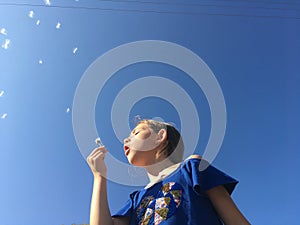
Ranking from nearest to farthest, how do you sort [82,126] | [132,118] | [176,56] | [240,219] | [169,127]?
[240,219]
[82,126]
[169,127]
[132,118]
[176,56]

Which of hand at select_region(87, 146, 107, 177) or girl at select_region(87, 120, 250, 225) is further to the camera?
hand at select_region(87, 146, 107, 177)

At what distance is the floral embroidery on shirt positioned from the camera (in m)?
0.89

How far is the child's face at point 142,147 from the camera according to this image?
3.38ft

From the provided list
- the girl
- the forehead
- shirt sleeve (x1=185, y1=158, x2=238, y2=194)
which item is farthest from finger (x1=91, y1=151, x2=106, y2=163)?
shirt sleeve (x1=185, y1=158, x2=238, y2=194)

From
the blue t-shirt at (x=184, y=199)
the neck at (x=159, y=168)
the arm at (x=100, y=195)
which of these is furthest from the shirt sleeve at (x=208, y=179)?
the arm at (x=100, y=195)

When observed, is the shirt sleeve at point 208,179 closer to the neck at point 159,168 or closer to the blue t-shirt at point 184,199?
the blue t-shirt at point 184,199

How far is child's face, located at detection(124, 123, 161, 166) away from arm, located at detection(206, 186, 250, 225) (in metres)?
0.20

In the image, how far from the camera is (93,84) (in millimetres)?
1134

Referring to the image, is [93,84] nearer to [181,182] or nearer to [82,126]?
[82,126]

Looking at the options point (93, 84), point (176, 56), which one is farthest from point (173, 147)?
point (176, 56)

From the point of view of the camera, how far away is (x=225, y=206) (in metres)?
0.89

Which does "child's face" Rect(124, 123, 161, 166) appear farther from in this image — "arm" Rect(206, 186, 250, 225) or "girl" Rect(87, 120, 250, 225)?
"arm" Rect(206, 186, 250, 225)

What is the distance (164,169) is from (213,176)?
0.17 m

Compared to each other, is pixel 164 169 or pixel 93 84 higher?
pixel 93 84
